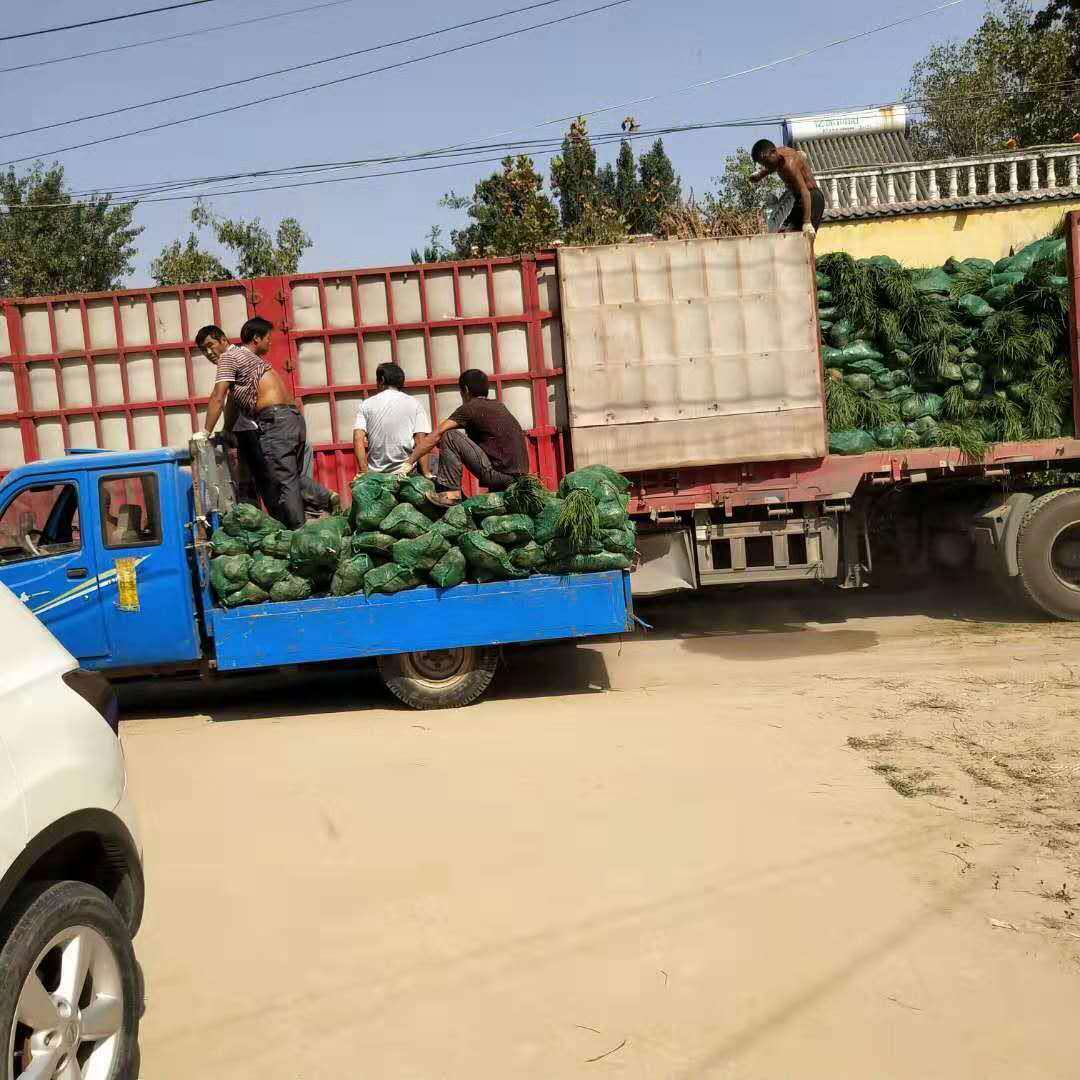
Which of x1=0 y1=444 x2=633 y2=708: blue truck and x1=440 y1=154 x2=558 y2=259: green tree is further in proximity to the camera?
x1=440 y1=154 x2=558 y2=259: green tree

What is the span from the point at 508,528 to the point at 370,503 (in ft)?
3.01

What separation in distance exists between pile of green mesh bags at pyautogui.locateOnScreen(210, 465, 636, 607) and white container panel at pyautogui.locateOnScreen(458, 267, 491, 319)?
2417mm

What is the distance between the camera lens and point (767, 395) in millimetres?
8977

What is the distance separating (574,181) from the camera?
28.9m

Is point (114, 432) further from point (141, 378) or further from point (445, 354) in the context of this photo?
point (445, 354)

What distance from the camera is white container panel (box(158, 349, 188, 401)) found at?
9.21 metres

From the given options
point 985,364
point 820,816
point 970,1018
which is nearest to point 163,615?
point 820,816

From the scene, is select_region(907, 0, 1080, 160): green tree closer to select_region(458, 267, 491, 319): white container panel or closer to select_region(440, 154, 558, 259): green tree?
select_region(440, 154, 558, 259): green tree

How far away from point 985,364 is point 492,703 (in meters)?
5.10

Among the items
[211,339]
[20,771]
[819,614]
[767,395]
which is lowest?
[819,614]

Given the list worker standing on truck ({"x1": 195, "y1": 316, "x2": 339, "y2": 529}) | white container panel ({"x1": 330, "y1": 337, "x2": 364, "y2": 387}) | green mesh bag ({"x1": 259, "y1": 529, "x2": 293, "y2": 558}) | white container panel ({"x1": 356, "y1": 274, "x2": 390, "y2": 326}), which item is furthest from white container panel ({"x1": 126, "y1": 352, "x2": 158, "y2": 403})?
green mesh bag ({"x1": 259, "y1": 529, "x2": 293, "y2": 558})

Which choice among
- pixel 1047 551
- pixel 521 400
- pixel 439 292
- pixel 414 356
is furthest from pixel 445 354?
pixel 1047 551

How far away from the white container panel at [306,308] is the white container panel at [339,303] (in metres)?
0.08

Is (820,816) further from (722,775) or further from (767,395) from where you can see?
(767,395)
